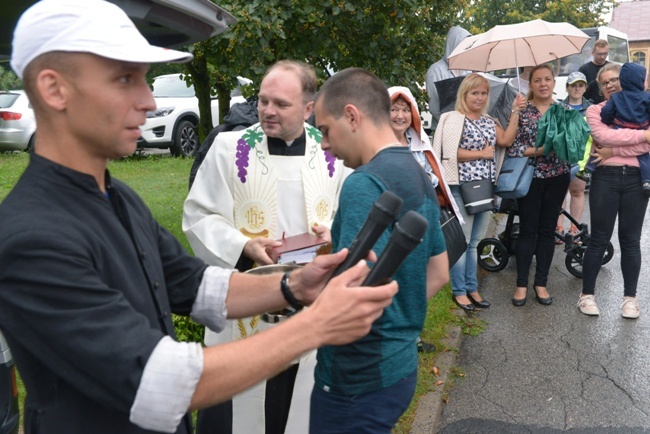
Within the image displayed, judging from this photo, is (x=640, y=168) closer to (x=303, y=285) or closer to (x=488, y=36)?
(x=488, y=36)

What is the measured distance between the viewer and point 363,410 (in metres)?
2.42

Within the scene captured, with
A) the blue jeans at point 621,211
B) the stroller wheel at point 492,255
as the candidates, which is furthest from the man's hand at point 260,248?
the stroller wheel at point 492,255

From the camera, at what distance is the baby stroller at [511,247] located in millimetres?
7383

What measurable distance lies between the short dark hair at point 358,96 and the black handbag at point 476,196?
3798mm

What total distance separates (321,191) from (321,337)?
81.3 inches

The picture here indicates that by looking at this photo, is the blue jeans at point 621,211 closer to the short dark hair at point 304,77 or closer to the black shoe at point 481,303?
the black shoe at point 481,303

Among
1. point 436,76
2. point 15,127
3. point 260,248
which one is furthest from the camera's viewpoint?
point 15,127

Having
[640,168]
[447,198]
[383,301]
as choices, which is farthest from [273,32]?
[383,301]

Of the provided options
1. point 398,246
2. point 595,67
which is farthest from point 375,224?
point 595,67

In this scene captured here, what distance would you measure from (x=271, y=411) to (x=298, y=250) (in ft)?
2.73

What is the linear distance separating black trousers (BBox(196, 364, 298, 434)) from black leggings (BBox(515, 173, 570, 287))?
3.82 m

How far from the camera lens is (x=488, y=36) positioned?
7293mm

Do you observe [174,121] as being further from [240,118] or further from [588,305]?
[240,118]

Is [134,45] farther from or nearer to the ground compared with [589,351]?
farther from the ground
